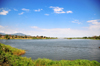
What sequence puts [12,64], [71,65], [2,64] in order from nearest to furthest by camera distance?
[2,64]
[12,64]
[71,65]

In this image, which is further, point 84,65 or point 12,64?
point 84,65

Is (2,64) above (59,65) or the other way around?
above

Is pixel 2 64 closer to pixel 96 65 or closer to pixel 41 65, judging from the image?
pixel 41 65

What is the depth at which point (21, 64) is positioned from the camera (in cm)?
1666

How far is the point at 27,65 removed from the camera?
16.8 m

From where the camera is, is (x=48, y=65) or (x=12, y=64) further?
(x=48, y=65)

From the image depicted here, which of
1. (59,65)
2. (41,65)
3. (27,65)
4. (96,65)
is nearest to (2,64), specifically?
(27,65)

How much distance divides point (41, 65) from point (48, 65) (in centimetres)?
158

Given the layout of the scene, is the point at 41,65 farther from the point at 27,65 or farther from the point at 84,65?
the point at 84,65

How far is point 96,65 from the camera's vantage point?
1822 cm

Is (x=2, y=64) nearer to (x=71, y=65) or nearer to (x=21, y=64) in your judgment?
(x=21, y=64)

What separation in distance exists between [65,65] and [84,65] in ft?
14.4

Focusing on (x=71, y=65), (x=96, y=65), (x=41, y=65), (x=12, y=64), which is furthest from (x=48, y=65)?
(x=96, y=65)

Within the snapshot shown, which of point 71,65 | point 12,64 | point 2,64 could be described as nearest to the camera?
point 2,64
